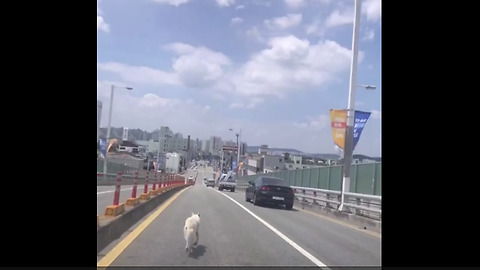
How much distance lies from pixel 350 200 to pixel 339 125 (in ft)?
10.9

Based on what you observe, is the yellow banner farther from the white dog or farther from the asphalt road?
the white dog

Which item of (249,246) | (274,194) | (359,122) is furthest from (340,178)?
(249,246)

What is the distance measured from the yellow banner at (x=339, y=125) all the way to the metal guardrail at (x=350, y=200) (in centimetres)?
238

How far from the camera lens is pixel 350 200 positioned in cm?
2139

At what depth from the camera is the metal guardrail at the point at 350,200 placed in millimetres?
17516

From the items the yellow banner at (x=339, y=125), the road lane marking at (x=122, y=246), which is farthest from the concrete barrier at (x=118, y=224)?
the yellow banner at (x=339, y=125)

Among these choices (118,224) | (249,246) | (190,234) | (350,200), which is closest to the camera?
(190,234)

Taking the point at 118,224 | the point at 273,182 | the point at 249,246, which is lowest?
the point at 249,246

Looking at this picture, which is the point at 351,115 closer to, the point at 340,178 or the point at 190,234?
the point at 340,178

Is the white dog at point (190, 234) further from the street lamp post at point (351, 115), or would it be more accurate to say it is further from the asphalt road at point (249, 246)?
the street lamp post at point (351, 115)
